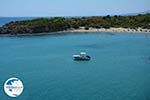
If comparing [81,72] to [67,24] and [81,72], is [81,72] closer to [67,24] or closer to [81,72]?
[81,72]

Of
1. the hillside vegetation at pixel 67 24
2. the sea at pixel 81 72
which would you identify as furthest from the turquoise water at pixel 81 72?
the hillside vegetation at pixel 67 24

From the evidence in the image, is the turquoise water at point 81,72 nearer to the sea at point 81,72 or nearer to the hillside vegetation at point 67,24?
the sea at point 81,72

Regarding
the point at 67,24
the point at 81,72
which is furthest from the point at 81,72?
the point at 67,24

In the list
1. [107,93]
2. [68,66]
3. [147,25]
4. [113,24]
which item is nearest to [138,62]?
[68,66]

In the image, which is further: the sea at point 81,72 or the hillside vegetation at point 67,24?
the hillside vegetation at point 67,24

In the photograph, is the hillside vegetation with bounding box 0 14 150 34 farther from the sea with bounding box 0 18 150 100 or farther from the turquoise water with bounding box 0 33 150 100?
the turquoise water with bounding box 0 33 150 100

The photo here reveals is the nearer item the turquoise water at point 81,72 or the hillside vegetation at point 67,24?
the turquoise water at point 81,72

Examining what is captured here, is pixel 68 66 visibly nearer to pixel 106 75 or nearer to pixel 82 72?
pixel 82 72
